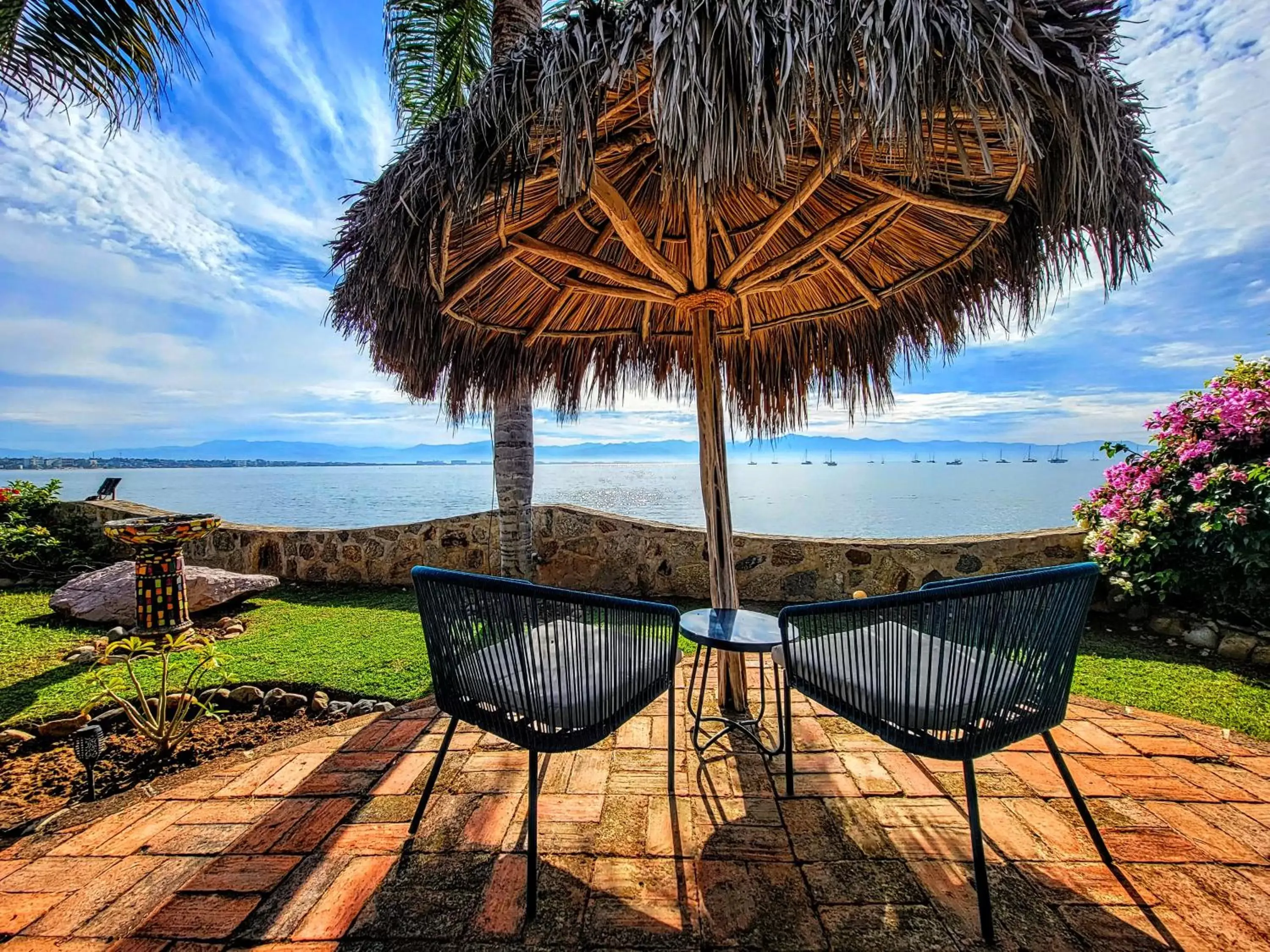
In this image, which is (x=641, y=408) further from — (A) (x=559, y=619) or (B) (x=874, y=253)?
(A) (x=559, y=619)

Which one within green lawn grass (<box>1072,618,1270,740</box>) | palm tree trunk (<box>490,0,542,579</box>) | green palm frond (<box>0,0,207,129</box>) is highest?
green palm frond (<box>0,0,207,129</box>)

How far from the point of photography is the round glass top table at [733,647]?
1.83m

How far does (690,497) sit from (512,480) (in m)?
8.69

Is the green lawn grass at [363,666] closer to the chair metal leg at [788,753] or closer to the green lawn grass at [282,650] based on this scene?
the green lawn grass at [282,650]

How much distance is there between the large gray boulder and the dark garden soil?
2.16 metres

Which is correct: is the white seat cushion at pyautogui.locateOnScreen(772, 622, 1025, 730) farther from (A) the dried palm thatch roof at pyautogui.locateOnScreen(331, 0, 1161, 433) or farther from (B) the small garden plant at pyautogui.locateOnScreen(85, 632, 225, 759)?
(B) the small garden plant at pyautogui.locateOnScreen(85, 632, 225, 759)

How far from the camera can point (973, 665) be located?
1311 millimetres

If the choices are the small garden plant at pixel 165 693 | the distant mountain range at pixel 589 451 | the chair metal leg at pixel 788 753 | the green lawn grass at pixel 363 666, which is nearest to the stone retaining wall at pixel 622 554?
the green lawn grass at pixel 363 666

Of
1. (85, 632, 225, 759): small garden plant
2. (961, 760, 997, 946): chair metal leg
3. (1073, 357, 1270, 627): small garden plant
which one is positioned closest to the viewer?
(961, 760, 997, 946): chair metal leg

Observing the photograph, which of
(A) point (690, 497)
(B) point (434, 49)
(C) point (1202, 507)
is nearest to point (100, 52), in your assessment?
(B) point (434, 49)

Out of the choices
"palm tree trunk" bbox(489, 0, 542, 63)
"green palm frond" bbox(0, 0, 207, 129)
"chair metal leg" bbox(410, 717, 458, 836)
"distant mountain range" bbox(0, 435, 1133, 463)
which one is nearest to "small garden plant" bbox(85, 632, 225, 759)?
"chair metal leg" bbox(410, 717, 458, 836)

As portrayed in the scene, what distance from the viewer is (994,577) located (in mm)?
1348

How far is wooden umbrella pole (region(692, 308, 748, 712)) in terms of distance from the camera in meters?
2.35

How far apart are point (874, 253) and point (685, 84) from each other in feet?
5.32
